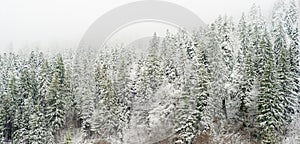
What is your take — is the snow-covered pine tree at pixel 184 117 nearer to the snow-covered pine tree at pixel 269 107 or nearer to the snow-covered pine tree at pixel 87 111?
the snow-covered pine tree at pixel 269 107

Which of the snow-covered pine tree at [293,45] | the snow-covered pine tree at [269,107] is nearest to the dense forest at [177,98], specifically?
the snow-covered pine tree at [269,107]

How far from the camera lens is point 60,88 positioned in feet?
216

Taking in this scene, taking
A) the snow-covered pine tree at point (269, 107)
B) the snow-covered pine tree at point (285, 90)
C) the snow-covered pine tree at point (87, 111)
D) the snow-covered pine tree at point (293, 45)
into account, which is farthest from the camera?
the snow-covered pine tree at point (87, 111)

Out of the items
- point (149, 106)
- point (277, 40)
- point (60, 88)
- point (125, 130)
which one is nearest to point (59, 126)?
point (60, 88)

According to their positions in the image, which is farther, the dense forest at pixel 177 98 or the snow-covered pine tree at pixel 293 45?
the snow-covered pine tree at pixel 293 45

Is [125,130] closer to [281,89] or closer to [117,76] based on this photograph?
[117,76]

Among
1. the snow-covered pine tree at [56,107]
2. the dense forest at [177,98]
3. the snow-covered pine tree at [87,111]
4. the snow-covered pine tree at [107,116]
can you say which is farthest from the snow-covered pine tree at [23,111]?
the snow-covered pine tree at [107,116]

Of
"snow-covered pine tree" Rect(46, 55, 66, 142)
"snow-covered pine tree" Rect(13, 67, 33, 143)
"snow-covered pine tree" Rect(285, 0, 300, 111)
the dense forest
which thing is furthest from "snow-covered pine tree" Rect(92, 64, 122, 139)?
"snow-covered pine tree" Rect(285, 0, 300, 111)

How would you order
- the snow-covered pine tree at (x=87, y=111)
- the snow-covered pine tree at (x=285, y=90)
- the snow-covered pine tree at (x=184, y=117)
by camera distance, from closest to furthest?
the snow-covered pine tree at (x=184, y=117), the snow-covered pine tree at (x=285, y=90), the snow-covered pine tree at (x=87, y=111)

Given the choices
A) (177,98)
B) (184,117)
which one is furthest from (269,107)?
(177,98)

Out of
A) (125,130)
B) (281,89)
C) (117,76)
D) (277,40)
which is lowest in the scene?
(125,130)

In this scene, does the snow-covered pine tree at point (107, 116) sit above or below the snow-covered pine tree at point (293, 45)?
below

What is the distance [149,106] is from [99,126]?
10537 millimetres

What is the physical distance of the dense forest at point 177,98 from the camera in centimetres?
4962
